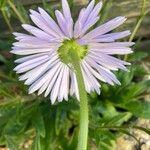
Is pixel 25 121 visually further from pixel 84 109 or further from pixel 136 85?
pixel 84 109

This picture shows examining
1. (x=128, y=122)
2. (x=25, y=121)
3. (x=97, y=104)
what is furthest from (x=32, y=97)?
(x=128, y=122)

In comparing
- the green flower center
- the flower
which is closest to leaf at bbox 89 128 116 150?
the flower

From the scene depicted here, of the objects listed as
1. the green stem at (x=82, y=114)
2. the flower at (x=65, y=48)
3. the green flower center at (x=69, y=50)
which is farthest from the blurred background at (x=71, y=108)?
the green stem at (x=82, y=114)

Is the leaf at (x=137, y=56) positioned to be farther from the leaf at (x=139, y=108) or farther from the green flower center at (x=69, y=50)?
the green flower center at (x=69, y=50)

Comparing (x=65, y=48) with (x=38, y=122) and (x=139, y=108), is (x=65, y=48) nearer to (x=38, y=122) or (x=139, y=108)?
(x=38, y=122)

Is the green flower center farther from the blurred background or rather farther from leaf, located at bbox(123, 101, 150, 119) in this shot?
leaf, located at bbox(123, 101, 150, 119)

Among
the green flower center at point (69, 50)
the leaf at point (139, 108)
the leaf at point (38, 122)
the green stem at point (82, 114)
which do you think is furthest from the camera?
the leaf at point (139, 108)

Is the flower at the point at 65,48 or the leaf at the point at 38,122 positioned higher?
the flower at the point at 65,48
